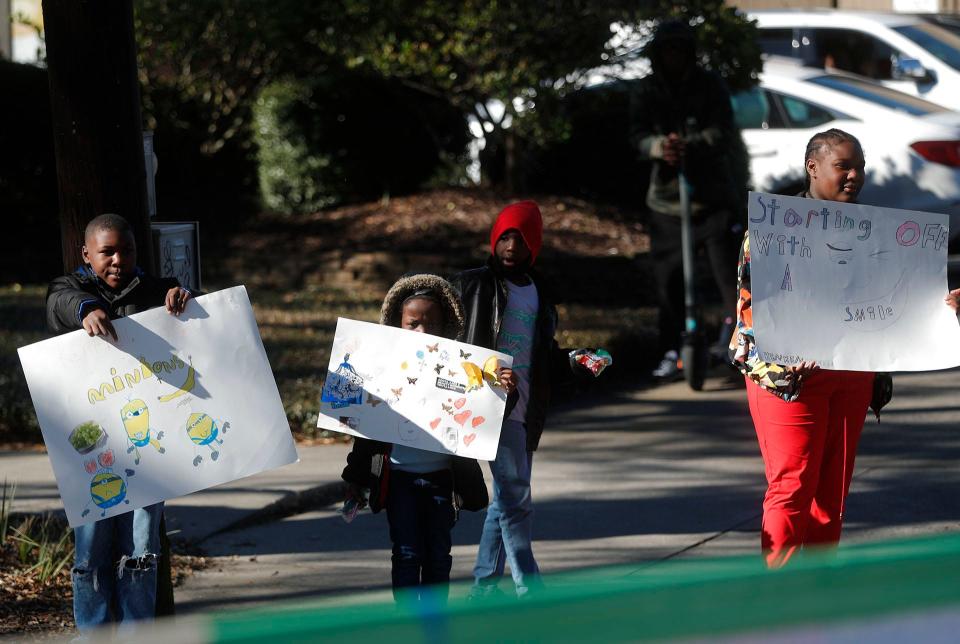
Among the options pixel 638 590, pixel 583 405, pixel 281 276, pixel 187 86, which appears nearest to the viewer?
pixel 638 590

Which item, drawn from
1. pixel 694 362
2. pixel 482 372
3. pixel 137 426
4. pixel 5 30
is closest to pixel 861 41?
pixel 694 362

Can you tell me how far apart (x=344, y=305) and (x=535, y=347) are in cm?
680

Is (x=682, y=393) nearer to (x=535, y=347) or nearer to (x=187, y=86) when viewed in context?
(x=535, y=347)

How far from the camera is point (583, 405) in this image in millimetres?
8820

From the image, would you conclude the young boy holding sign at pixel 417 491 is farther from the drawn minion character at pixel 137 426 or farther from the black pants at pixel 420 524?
the drawn minion character at pixel 137 426

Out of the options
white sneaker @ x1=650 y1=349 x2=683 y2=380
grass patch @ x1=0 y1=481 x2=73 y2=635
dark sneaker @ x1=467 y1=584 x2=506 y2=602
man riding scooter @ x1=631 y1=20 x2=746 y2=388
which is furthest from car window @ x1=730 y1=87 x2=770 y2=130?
dark sneaker @ x1=467 y1=584 x2=506 y2=602

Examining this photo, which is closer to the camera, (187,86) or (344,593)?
(344,593)

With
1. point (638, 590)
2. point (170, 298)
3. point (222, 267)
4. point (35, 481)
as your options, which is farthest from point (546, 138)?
point (638, 590)

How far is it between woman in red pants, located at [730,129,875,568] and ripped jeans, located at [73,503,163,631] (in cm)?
197

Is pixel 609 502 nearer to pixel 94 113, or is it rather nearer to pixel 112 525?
pixel 112 525

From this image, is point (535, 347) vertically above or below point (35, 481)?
above

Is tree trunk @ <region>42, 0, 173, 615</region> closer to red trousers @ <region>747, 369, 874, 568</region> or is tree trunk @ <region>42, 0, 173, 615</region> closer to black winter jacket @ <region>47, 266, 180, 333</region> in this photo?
black winter jacket @ <region>47, 266, 180, 333</region>

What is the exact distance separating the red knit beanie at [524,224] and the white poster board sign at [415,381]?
1.91ft

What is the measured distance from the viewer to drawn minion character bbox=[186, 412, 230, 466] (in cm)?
414
